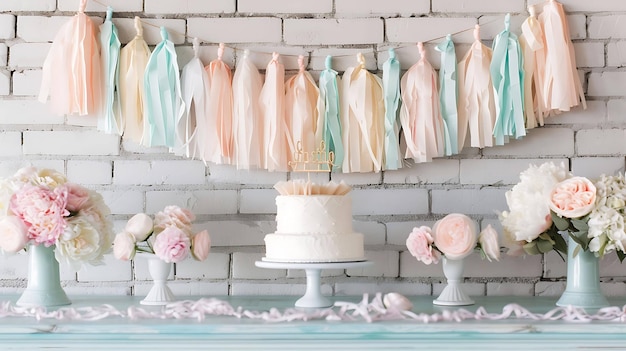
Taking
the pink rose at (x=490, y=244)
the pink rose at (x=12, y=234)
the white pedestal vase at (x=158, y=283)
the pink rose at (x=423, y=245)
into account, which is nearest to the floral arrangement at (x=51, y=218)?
the pink rose at (x=12, y=234)

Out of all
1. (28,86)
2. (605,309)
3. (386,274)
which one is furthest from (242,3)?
(605,309)

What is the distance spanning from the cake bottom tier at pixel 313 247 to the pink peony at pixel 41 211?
508mm

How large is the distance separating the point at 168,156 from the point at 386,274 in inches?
27.0

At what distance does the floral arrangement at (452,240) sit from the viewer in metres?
2.04

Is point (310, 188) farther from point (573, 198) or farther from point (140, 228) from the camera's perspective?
point (573, 198)

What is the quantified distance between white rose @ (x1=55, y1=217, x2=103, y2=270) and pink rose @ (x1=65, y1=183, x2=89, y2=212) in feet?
0.09

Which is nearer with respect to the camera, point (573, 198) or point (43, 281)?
point (573, 198)

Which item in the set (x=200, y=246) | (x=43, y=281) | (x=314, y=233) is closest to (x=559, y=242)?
(x=314, y=233)

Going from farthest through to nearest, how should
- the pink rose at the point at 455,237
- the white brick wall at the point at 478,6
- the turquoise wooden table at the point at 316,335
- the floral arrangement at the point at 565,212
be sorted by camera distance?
1. the white brick wall at the point at 478,6
2. the pink rose at the point at 455,237
3. the floral arrangement at the point at 565,212
4. the turquoise wooden table at the point at 316,335

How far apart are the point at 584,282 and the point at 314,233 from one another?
66 cm

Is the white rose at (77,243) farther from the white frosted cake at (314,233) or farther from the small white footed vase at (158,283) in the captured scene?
the white frosted cake at (314,233)

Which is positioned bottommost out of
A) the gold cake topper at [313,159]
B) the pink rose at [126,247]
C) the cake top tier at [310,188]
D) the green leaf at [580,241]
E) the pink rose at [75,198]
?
the pink rose at [126,247]

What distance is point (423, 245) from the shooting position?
2.06 m

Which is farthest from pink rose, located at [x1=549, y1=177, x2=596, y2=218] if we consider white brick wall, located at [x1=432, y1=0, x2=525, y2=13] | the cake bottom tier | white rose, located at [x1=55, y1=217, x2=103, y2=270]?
white rose, located at [x1=55, y1=217, x2=103, y2=270]
